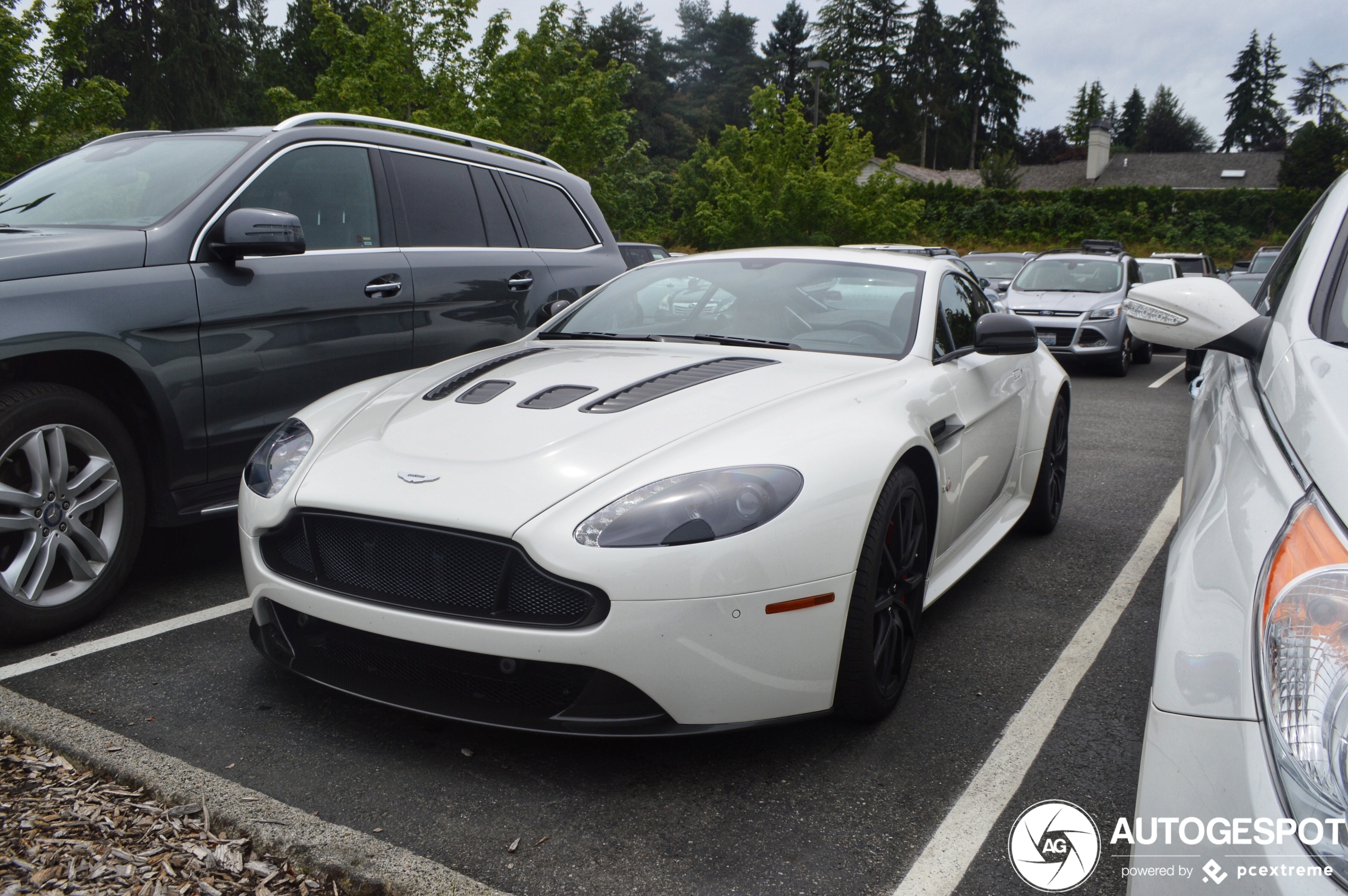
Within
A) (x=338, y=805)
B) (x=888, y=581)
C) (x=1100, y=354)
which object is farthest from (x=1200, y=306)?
(x=1100, y=354)

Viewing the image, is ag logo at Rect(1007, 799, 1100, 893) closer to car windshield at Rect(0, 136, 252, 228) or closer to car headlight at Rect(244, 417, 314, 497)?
car headlight at Rect(244, 417, 314, 497)

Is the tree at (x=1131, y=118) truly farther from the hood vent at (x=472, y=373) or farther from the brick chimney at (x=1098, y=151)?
the hood vent at (x=472, y=373)

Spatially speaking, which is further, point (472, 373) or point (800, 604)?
point (472, 373)

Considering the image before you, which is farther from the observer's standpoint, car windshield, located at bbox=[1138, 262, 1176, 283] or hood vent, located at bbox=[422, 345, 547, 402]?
car windshield, located at bbox=[1138, 262, 1176, 283]

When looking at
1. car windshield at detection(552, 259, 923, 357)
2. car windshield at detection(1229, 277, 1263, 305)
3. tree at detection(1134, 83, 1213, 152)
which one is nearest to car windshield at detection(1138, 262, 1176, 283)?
car windshield at detection(1229, 277, 1263, 305)

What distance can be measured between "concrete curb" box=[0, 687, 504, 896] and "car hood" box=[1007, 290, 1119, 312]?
1232cm

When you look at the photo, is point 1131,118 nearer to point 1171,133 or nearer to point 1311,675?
point 1171,133

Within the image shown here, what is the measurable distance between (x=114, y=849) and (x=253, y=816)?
28 cm

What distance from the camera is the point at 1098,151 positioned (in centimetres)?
5994

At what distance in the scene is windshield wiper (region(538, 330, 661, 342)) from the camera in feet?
13.0

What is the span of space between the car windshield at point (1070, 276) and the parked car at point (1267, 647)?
42.0 ft

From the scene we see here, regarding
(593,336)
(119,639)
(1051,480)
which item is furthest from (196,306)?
(1051,480)

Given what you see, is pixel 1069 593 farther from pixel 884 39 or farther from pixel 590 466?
pixel 884 39

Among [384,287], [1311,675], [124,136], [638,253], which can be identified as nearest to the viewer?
[1311,675]
